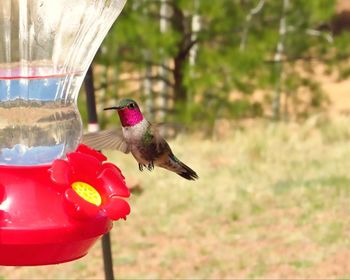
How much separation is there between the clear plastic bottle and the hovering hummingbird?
0.23 m

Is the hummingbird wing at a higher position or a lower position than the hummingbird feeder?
lower

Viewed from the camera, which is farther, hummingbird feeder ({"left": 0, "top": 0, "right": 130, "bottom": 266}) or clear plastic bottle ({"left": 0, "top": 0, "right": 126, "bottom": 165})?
clear plastic bottle ({"left": 0, "top": 0, "right": 126, "bottom": 165})

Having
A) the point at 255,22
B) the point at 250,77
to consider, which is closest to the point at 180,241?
the point at 250,77

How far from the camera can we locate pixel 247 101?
1168cm

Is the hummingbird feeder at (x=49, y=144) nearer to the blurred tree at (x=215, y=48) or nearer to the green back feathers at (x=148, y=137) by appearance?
the green back feathers at (x=148, y=137)

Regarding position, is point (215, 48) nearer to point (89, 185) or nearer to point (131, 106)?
point (131, 106)

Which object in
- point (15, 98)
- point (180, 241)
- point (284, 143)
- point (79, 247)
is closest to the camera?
point (79, 247)

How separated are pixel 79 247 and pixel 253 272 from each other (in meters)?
3.47

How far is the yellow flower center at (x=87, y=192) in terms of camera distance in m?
2.33

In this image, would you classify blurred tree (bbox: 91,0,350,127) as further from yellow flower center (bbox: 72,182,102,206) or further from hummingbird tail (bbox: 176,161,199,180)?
yellow flower center (bbox: 72,182,102,206)

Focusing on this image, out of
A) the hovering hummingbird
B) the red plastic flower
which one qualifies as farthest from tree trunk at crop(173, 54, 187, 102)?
the red plastic flower

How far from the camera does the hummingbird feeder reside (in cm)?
225

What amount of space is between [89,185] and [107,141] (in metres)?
0.84

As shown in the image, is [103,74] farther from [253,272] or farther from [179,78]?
[253,272]
